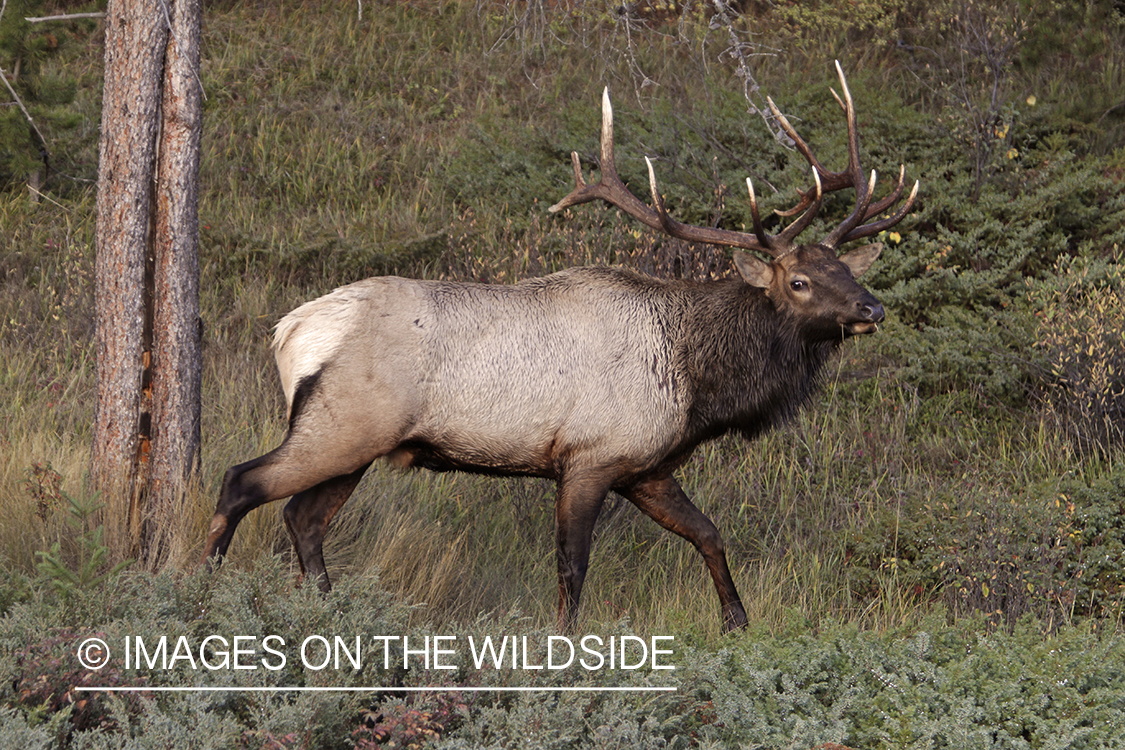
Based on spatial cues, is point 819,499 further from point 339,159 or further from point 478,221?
point 339,159

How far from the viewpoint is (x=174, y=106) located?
212 inches

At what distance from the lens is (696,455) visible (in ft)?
23.6

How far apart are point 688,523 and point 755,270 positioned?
122 centimetres

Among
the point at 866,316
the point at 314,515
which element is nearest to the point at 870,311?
the point at 866,316

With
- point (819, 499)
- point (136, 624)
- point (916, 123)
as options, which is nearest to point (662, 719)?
point (136, 624)

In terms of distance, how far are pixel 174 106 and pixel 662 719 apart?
140 inches

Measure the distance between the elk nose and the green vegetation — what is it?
4.32 feet

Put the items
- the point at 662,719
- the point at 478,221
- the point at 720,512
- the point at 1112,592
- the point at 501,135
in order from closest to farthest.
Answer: the point at 662,719 → the point at 1112,592 → the point at 720,512 → the point at 478,221 → the point at 501,135

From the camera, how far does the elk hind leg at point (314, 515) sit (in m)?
5.07

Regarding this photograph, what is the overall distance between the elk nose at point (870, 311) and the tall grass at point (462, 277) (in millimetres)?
1382

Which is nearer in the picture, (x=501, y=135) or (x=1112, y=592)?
(x=1112, y=592)

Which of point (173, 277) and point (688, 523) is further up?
point (173, 277)

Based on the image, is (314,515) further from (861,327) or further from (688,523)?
(861,327)

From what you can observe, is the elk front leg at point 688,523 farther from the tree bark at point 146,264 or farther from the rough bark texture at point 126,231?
the rough bark texture at point 126,231
